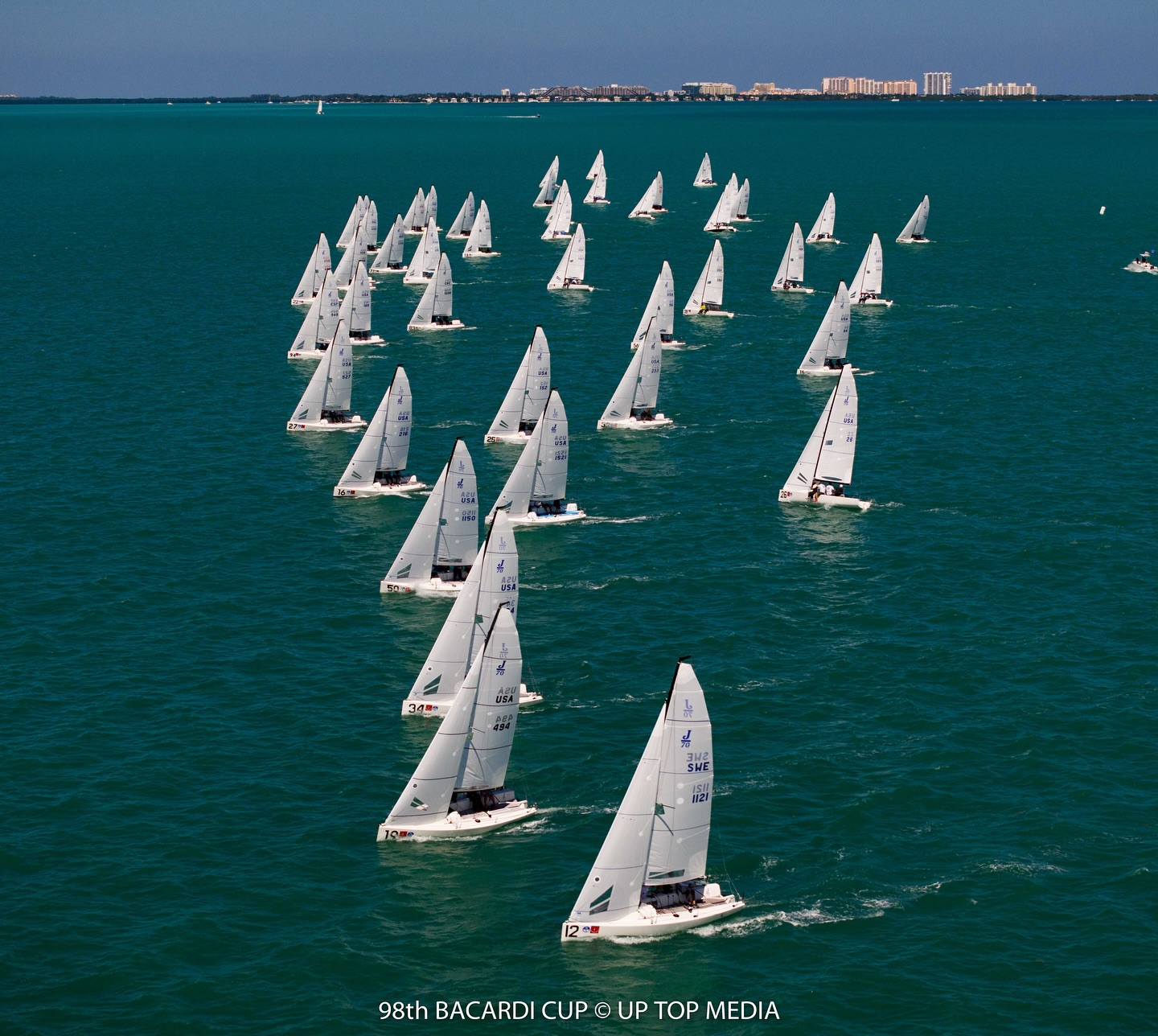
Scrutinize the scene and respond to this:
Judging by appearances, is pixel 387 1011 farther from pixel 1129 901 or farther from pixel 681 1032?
pixel 1129 901

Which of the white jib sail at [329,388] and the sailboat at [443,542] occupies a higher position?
the white jib sail at [329,388]

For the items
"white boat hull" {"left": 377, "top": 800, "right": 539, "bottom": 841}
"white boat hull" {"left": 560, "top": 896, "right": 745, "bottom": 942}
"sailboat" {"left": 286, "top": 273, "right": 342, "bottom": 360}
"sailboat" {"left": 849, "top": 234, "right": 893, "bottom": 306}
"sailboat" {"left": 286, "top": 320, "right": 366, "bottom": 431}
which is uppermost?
"sailboat" {"left": 849, "top": 234, "right": 893, "bottom": 306}

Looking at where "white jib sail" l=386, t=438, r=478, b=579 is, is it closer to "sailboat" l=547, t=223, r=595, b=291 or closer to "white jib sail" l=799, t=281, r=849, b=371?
"white jib sail" l=799, t=281, r=849, b=371

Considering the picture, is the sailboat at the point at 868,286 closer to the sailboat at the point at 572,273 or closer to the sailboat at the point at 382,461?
the sailboat at the point at 572,273

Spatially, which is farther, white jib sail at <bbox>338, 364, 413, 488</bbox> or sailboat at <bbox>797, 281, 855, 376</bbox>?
sailboat at <bbox>797, 281, 855, 376</bbox>

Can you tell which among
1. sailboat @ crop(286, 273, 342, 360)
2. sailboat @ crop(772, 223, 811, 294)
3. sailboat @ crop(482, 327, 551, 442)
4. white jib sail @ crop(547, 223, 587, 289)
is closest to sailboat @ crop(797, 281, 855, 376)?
sailboat @ crop(482, 327, 551, 442)

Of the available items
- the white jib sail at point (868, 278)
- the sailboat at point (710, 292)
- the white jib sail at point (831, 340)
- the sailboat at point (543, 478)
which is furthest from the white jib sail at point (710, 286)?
the sailboat at point (543, 478)
